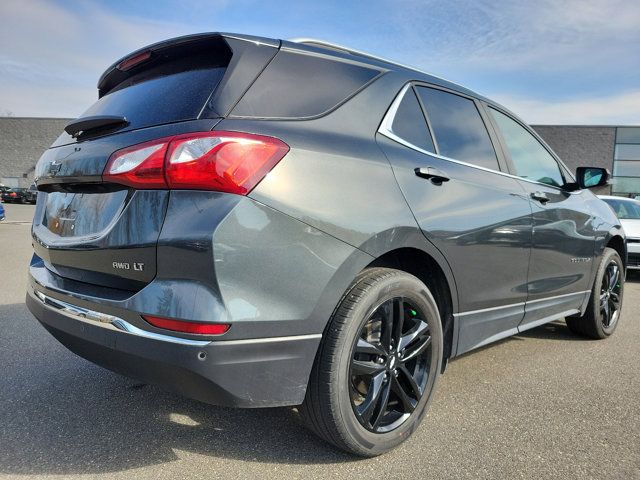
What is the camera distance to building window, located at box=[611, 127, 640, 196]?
29984 mm

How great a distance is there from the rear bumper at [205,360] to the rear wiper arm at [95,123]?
2.60 ft

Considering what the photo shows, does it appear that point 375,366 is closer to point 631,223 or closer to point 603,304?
point 603,304

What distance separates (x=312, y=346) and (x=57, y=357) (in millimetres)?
2401

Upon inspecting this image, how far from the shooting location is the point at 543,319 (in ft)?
11.7

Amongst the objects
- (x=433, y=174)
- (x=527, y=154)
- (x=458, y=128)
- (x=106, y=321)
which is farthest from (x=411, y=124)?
(x=106, y=321)

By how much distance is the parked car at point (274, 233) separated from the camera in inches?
70.0

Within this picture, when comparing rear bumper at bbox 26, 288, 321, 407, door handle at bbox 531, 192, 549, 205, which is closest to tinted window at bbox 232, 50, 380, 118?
rear bumper at bbox 26, 288, 321, 407

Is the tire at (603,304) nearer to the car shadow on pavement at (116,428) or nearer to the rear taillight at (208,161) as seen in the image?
the car shadow on pavement at (116,428)

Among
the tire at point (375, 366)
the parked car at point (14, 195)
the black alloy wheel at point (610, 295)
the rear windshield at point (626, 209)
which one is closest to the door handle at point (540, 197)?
the tire at point (375, 366)

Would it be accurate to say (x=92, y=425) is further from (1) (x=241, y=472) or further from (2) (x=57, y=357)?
(2) (x=57, y=357)

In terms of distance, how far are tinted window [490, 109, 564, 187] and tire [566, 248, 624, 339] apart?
3.30 feet

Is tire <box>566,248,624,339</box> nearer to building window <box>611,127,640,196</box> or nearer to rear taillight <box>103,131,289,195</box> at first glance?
rear taillight <box>103,131,289,195</box>

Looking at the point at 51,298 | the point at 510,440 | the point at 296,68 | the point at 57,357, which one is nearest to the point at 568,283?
the point at 510,440

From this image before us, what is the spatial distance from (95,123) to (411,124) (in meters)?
1.51
